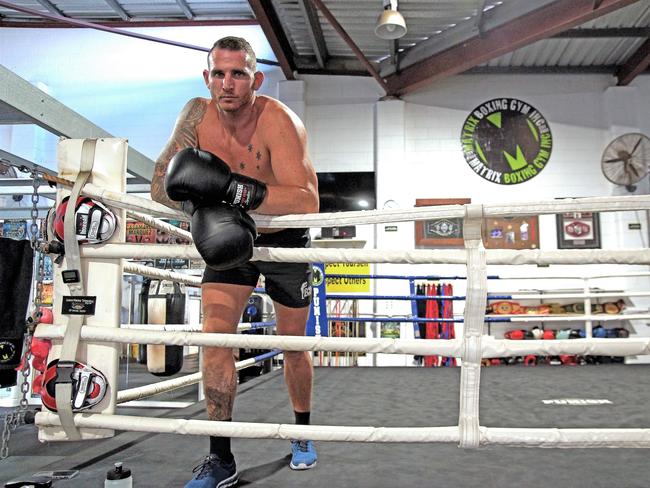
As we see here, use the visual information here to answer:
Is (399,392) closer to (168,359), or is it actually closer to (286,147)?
(168,359)

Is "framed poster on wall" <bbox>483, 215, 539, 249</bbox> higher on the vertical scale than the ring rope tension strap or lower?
higher

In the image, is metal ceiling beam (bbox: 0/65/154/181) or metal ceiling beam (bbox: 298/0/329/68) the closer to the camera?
metal ceiling beam (bbox: 0/65/154/181)

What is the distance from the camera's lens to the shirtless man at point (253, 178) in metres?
1.30

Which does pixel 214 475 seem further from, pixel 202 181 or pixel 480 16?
pixel 480 16

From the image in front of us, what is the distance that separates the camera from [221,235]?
1028mm

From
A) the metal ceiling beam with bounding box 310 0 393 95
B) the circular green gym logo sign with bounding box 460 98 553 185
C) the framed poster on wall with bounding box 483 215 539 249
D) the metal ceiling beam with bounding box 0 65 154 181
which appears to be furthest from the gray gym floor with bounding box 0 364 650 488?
the metal ceiling beam with bounding box 310 0 393 95

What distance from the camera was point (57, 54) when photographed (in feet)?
22.1

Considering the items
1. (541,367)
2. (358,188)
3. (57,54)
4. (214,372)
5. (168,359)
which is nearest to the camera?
(214,372)

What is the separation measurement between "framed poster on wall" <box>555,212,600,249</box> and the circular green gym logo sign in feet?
2.24

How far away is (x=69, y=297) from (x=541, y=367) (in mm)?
3578

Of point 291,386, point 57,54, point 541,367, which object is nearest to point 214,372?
point 291,386

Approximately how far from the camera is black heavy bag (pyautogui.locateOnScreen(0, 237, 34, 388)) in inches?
53.2

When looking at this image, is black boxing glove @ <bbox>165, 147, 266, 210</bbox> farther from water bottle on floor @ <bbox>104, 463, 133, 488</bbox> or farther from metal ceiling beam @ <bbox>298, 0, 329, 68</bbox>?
metal ceiling beam @ <bbox>298, 0, 329, 68</bbox>

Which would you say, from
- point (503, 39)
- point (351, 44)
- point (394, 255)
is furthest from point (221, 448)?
point (503, 39)
